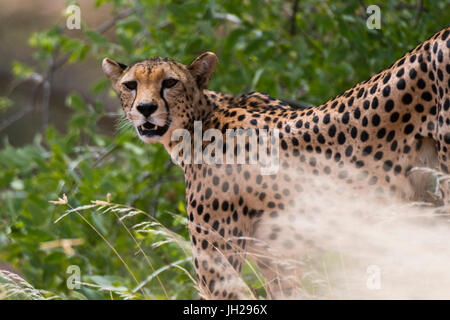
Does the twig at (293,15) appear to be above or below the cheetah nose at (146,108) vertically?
above

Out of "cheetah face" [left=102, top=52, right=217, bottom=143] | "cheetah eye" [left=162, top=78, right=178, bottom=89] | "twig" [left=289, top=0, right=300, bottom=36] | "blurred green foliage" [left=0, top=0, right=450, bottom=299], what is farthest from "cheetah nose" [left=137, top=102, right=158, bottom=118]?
"twig" [left=289, top=0, right=300, bottom=36]

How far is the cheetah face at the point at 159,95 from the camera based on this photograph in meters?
3.79

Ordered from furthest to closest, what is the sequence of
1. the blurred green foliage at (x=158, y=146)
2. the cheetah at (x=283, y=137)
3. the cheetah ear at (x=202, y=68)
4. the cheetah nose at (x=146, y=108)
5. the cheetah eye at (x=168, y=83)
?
1. the blurred green foliage at (x=158, y=146)
2. the cheetah ear at (x=202, y=68)
3. the cheetah eye at (x=168, y=83)
4. the cheetah nose at (x=146, y=108)
5. the cheetah at (x=283, y=137)

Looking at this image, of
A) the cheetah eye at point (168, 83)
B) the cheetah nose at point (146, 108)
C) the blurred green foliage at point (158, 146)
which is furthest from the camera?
the blurred green foliage at point (158, 146)

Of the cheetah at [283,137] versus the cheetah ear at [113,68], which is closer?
the cheetah at [283,137]

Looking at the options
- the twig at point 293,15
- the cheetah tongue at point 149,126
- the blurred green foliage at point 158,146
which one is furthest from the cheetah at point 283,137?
the twig at point 293,15

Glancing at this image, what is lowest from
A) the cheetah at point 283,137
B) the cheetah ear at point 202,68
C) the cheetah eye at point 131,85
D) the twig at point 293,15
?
the cheetah at point 283,137

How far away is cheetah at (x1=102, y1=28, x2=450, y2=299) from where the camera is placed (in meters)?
3.17

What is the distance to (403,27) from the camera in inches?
238

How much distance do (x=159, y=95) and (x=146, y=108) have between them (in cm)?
13

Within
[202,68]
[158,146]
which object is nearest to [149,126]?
[202,68]

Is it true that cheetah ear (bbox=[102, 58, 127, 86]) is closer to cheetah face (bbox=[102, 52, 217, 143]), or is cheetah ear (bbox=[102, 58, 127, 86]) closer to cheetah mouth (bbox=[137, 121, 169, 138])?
cheetah face (bbox=[102, 52, 217, 143])

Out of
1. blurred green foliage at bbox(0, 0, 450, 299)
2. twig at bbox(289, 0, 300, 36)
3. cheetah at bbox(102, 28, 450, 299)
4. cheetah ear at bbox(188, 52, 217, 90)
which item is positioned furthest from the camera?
twig at bbox(289, 0, 300, 36)

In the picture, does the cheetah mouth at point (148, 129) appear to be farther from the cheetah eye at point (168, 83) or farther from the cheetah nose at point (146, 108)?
the cheetah eye at point (168, 83)
